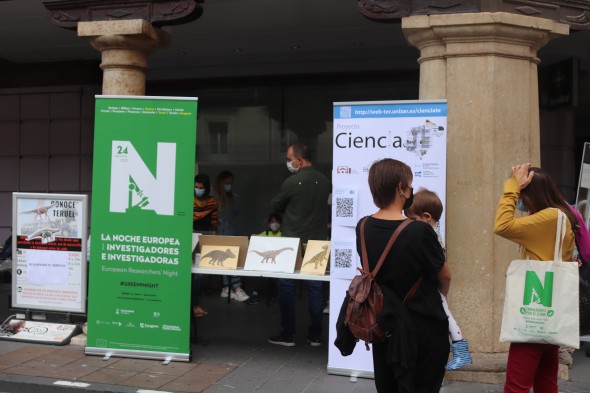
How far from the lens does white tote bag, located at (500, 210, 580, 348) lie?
3.34 meters

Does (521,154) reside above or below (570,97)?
below

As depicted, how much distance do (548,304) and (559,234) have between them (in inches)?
15.0

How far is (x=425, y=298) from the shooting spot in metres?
3.06

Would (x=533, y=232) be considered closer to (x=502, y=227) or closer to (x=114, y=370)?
(x=502, y=227)

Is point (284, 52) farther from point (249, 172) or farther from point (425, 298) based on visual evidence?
point (425, 298)

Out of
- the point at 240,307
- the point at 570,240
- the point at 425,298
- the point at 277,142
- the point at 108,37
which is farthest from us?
the point at 277,142

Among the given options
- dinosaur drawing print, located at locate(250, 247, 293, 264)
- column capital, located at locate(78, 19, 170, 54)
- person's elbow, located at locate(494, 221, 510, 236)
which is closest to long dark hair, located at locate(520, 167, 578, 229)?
person's elbow, located at locate(494, 221, 510, 236)

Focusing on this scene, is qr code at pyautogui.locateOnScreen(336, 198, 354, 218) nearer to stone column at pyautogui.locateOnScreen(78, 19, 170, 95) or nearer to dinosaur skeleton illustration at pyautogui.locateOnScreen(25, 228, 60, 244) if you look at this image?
stone column at pyautogui.locateOnScreen(78, 19, 170, 95)

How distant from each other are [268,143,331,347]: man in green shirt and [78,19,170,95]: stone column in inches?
69.5

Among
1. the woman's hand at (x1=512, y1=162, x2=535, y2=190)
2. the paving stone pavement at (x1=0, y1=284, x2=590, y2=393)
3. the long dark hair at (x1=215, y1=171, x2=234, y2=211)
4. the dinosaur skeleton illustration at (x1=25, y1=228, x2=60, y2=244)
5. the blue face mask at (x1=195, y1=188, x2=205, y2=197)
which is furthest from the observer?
the long dark hair at (x1=215, y1=171, x2=234, y2=211)

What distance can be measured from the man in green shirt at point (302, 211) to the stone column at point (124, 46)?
5.79 feet

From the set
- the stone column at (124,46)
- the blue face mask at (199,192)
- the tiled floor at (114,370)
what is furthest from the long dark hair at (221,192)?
the tiled floor at (114,370)

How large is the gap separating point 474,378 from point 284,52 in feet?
19.7

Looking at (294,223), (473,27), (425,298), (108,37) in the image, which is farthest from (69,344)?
(473,27)
